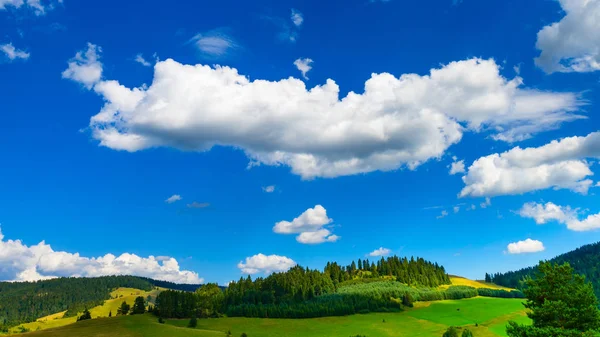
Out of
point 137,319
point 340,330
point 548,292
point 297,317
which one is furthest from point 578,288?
point 297,317

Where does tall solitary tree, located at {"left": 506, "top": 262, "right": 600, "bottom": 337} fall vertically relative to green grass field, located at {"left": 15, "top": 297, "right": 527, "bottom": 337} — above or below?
above

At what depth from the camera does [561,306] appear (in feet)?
125

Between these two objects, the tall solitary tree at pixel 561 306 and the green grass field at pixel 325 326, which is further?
the green grass field at pixel 325 326

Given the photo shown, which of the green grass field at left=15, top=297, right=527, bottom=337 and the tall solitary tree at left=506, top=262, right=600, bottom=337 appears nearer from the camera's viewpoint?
the tall solitary tree at left=506, top=262, right=600, bottom=337

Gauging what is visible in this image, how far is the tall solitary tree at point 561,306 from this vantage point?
38125 millimetres

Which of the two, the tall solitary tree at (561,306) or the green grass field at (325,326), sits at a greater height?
the tall solitary tree at (561,306)

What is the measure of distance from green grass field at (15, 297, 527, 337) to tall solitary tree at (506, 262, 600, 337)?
347 ft

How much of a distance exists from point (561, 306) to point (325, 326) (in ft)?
451

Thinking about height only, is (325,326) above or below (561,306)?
below

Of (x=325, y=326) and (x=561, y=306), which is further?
(x=325, y=326)

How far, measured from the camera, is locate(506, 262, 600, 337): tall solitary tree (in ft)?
125

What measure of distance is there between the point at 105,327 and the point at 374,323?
330 ft

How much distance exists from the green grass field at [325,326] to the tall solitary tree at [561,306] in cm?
10563

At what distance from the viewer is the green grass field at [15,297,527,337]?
13050 centimetres
